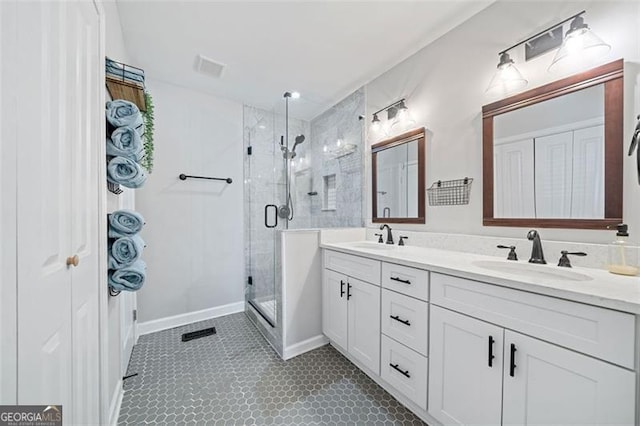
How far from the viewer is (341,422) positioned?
1.33 metres

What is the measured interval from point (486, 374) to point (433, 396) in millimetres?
348

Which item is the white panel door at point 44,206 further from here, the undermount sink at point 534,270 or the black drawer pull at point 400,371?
the undermount sink at point 534,270

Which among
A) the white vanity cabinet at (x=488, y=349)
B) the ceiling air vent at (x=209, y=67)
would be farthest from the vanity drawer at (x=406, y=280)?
the ceiling air vent at (x=209, y=67)

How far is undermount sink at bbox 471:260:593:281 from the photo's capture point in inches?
45.2

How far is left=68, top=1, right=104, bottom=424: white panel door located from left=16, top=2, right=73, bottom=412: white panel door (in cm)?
Answer: 4

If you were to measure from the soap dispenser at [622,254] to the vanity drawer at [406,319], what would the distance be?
2.71 ft

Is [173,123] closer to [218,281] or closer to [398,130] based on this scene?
[218,281]

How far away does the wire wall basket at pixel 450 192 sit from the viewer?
5.64 ft

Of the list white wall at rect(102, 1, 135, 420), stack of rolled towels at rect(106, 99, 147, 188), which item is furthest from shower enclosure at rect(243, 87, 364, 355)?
stack of rolled towels at rect(106, 99, 147, 188)

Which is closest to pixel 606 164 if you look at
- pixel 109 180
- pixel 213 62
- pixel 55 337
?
pixel 55 337

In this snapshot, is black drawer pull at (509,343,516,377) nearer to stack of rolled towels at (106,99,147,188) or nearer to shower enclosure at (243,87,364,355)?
shower enclosure at (243,87,364,355)

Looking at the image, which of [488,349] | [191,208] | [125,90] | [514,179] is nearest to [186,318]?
[191,208]

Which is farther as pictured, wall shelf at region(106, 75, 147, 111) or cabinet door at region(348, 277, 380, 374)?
cabinet door at region(348, 277, 380, 374)

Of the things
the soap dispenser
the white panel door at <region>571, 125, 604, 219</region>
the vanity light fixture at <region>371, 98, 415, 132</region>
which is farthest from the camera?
the vanity light fixture at <region>371, 98, 415, 132</region>
